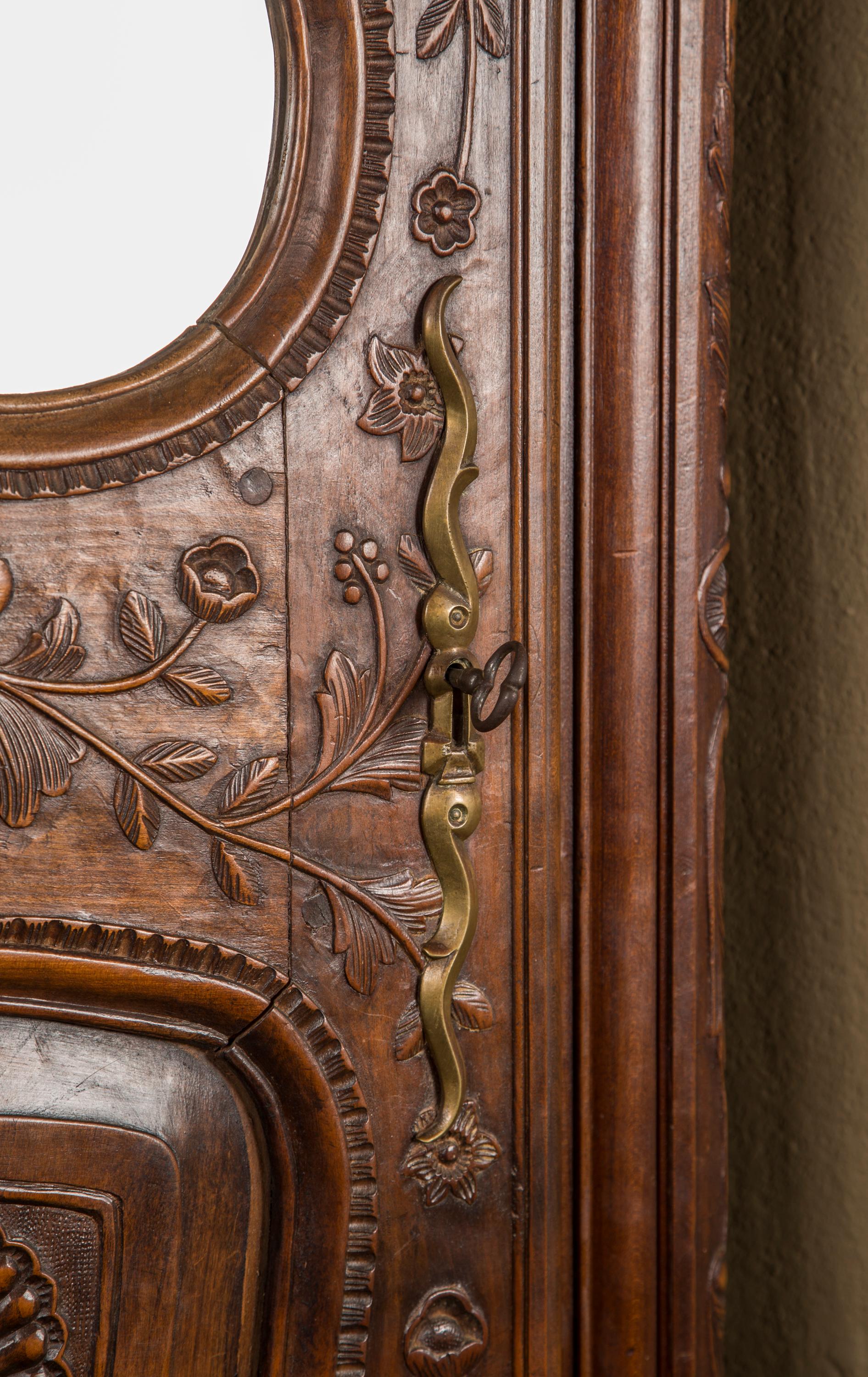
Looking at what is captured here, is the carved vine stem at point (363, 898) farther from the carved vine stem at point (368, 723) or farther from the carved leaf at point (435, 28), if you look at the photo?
the carved leaf at point (435, 28)

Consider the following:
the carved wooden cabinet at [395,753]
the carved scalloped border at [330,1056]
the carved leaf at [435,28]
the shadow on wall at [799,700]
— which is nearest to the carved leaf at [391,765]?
the carved wooden cabinet at [395,753]

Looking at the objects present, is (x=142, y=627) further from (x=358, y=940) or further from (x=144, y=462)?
(x=358, y=940)

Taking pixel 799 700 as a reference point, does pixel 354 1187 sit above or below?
below

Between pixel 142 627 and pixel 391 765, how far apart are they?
0.46 ft

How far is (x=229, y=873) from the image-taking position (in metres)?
0.48

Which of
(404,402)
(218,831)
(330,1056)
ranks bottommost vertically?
(330,1056)

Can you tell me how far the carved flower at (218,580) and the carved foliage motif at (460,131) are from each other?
18cm

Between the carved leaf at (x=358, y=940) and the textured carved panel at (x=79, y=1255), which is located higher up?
the carved leaf at (x=358, y=940)

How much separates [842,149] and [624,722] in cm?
32

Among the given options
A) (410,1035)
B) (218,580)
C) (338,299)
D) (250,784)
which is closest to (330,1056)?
(410,1035)

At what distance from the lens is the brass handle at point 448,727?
49 centimetres

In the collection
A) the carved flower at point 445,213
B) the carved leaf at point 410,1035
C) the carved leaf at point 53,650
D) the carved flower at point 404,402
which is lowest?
the carved leaf at point 410,1035

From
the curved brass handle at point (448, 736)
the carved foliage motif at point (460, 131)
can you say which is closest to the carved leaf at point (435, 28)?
the carved foliage motif at point (460, 131)

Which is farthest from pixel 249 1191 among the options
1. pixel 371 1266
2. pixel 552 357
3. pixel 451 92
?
pixel 451 92
